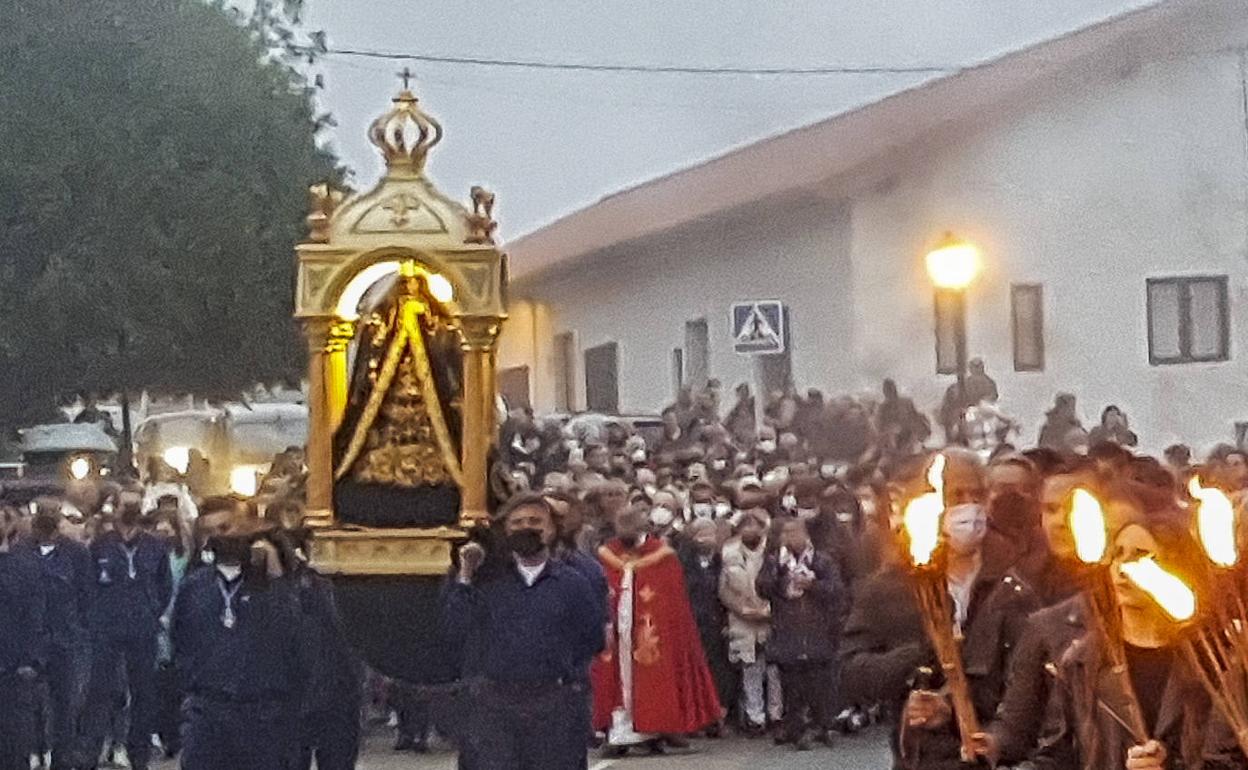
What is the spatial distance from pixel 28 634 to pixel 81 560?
1580mm

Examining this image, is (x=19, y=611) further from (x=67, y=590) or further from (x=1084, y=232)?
(x=1084, y=232)

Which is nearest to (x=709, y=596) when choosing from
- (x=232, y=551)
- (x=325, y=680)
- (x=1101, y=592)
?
(x=325, y=680)

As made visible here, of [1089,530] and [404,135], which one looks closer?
[1089,530]

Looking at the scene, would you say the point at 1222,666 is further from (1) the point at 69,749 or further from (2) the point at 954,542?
(1) the point at 69,749

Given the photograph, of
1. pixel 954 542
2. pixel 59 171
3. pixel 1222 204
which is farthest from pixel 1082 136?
pixel 954 542

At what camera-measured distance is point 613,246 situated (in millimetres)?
39125

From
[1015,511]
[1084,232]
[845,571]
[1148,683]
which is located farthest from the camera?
[1084,232]

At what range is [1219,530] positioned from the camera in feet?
21.4

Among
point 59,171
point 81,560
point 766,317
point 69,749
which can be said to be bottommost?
point 69,749

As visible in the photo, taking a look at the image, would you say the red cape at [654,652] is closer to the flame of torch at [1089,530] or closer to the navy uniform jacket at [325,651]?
the navy uniform jacket at [325,651]

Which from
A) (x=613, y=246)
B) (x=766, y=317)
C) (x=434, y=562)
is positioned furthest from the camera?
(x=613, y=246)

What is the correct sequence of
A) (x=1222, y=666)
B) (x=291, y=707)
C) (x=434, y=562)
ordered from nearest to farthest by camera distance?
1. (x=1222, y=666)
2. (x=291, y=707)
3. (x=434, y=562)

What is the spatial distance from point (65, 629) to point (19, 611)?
1455mm

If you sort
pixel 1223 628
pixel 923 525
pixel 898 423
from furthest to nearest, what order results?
pixel 898 423, pixel 923 525, pixel 1223 628
